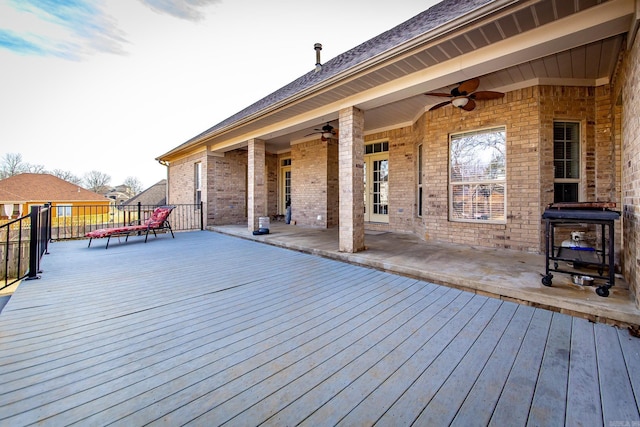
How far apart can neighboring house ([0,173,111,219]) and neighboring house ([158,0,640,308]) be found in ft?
84.4

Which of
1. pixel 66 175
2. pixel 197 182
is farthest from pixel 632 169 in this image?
pixel 66 175

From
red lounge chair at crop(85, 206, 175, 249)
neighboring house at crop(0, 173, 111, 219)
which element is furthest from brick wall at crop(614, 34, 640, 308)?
neighboring house at crop(0, 173, 111, 219)

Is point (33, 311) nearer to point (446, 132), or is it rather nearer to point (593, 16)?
point (593, 16)

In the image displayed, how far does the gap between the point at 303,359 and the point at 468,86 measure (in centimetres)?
472

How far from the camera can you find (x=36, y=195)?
24.0 meters

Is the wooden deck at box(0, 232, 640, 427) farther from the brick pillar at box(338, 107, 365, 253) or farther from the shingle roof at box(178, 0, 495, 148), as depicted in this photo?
the shingle roof at box(178, 0, 495, 148)

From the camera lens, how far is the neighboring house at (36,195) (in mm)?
22266

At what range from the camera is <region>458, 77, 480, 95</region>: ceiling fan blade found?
4.06m

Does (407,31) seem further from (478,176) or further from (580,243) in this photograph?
(580,243)

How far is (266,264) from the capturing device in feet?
14.5

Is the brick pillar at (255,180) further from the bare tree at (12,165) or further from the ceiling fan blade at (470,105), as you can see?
the bare tree at (12,165)

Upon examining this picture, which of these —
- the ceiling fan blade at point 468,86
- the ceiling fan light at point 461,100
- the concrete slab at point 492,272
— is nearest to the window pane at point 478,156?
the ceiling fan light at point 461,100

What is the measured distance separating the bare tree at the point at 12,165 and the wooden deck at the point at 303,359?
47178 millimetres

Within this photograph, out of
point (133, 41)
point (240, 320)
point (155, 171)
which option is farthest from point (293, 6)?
point (155, 171)
